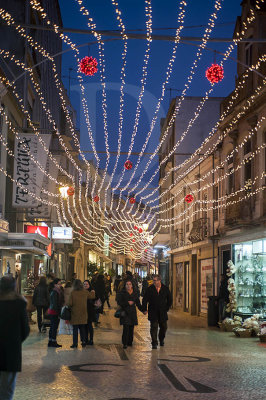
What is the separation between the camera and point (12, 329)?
24.3ft

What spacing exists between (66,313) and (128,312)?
63.0 inches

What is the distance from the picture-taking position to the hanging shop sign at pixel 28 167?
24000mm

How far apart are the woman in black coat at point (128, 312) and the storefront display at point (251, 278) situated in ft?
21.3

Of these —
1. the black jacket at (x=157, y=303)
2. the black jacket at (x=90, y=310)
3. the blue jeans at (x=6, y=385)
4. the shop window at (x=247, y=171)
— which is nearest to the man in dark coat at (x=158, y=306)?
the black jacket at (x=157, y=303)

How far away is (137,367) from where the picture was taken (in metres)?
12.6

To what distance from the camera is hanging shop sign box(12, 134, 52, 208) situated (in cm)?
2400

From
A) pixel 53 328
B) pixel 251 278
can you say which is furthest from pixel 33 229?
pixel 53 328

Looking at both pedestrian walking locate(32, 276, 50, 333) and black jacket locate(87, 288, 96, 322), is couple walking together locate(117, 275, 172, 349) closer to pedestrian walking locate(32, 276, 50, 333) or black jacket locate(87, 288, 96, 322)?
black jacket locate(87, 288, 96, 322)

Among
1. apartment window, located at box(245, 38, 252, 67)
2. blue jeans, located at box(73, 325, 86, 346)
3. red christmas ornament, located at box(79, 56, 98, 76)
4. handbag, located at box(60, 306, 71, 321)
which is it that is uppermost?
apartment window, located at box(245, 38, 252, 67)

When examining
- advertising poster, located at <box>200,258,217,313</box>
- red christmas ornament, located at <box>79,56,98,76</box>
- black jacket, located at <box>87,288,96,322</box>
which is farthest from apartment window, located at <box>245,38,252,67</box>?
black jacket, located at <box>87,288,96,322</box>

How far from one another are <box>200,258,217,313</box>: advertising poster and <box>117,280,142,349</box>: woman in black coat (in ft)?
43.0

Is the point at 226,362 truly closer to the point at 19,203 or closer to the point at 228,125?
the point at 19,203

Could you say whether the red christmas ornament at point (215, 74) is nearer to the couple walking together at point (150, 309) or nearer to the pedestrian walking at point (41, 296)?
the couple walking together at point (150, 309)

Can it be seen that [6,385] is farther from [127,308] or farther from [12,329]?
[127,308]
